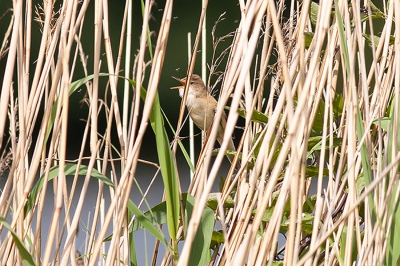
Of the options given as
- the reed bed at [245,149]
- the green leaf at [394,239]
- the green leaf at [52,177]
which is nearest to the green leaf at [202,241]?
the reed bed at [245,149]

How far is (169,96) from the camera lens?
14.2ft

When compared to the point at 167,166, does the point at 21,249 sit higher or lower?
lower

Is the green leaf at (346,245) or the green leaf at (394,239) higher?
the green leaf at (394,239)

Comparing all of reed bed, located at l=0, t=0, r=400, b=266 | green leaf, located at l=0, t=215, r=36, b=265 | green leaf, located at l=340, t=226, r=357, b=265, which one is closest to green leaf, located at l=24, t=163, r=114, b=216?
reed bed, located at l=0, t=0, r=400, b=266

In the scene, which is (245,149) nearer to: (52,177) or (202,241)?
(202,241)

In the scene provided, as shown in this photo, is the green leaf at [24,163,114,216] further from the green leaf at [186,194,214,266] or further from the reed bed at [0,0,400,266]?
the green leaf at [186,194,214,266]

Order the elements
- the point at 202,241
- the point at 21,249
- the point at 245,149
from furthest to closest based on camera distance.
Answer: the point at 245,149 < the point at 202,241 < the point at 21,249

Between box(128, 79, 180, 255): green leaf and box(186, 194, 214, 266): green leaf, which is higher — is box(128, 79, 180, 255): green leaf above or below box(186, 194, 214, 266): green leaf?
above

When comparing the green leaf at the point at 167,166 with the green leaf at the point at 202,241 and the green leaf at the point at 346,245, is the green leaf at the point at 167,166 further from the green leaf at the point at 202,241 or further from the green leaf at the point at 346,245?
the green leaf at the point at 346,245

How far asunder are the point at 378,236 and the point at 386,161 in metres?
0.11

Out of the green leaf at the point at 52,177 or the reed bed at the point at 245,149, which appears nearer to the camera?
the reed bed at the point at 245,149

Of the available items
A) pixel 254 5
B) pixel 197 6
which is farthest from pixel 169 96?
pixel 254 5

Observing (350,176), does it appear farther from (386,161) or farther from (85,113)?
(85,113)

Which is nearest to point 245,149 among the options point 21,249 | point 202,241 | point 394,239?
point 202,241
